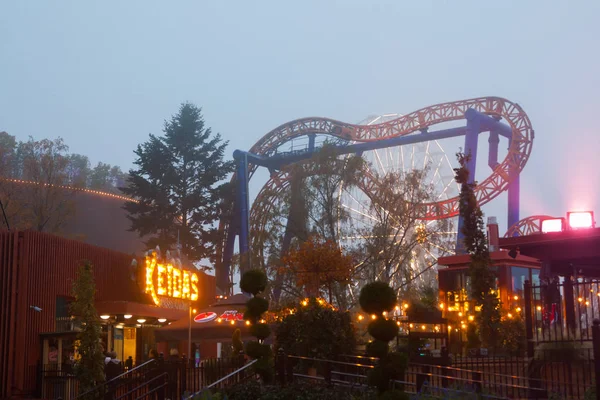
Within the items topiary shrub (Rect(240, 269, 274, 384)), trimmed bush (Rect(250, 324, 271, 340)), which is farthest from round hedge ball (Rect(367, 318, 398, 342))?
trimmed bush (Rect(250, 324, 271, 340))

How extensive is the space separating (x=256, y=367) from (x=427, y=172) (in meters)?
19.1

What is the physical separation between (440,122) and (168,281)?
2400 centimetres

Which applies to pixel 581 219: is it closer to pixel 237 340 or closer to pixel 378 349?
pixel 378 349

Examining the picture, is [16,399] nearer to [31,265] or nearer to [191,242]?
[31,265]

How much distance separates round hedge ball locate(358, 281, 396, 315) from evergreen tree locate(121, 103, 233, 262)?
43.1m

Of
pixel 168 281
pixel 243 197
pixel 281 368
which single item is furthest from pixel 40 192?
pixel 281 368

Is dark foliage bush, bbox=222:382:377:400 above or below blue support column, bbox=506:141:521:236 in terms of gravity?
below

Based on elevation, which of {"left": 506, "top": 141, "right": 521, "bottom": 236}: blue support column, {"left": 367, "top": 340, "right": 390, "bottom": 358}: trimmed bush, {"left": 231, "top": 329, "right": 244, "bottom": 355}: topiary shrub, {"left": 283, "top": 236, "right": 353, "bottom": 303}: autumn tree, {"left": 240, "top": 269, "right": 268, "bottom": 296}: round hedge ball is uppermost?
{"left": 506, "top": 141, "right": 521, "bottom": 236}: blue support column

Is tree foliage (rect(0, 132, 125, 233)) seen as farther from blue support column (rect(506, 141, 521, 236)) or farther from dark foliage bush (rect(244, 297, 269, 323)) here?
dark foliage bush (rect(244, 297, 269, 323))

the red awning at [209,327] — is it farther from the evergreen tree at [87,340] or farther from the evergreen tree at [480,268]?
the evergreen tree at [480,268]

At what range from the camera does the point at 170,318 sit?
2741 centimetres

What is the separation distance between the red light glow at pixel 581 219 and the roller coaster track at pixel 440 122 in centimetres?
1632

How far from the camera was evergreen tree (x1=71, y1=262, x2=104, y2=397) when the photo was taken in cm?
1748

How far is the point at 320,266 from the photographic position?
92.0ft
